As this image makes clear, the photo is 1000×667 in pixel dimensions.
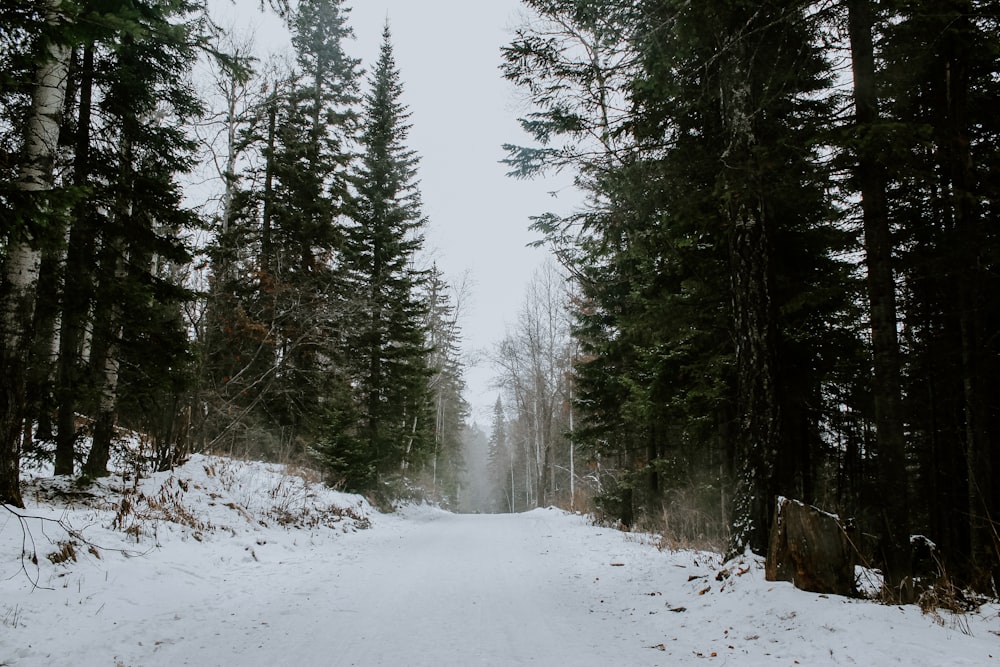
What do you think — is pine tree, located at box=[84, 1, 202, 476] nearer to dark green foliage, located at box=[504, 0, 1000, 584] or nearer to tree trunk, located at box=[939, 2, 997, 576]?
dark green foliage, located at box=[504, 0, 1000, 584]

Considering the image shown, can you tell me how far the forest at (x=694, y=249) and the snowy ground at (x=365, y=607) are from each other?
983mm

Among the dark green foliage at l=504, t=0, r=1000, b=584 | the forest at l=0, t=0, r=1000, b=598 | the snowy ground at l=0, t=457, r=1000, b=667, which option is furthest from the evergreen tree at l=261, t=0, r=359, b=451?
the dark green foliage at l=504, t=0, r=1000, b=584

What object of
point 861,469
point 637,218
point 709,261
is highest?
point 637,218

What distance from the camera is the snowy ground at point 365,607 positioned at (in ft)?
11.7

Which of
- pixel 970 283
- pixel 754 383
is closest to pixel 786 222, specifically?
pixel 970 283

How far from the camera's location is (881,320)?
5461 mm

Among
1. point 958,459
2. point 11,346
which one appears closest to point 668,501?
point 958,459

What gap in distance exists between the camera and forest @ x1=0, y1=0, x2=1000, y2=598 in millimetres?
5488

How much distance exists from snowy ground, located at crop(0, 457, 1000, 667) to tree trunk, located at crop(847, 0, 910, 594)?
154cm

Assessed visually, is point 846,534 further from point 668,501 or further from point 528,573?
point 668,501

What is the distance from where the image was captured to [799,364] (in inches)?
322

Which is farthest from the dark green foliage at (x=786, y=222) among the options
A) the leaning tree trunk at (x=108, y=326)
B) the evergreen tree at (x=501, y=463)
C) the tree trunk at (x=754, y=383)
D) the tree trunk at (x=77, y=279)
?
the evergreen tree at (x=501, y=463)

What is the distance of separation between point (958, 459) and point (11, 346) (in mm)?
14982

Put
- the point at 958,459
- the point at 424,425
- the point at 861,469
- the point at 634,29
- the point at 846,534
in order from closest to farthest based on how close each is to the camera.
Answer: the point at 846,534 → the point at 634,29 → the point at 958,459 → the point at 861,469 → the point at 424,425
